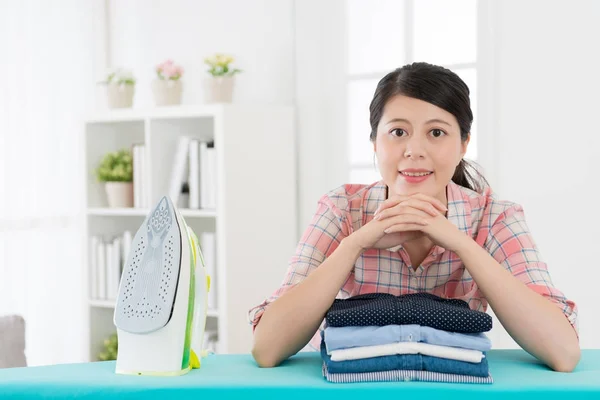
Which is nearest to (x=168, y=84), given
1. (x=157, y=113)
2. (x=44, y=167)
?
(x=157, y=113)

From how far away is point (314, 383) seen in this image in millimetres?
1140

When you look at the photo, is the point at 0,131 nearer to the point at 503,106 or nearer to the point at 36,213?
the point at 36,213

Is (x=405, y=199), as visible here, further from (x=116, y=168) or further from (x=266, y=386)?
(x=116, y=168)

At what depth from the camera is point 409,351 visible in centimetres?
113

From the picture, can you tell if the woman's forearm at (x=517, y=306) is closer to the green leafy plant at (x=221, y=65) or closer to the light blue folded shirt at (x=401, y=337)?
the light blue folded shirt at (x=401, y=337)

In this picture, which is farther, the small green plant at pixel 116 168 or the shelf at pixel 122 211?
the small green plant at pixel 116 168

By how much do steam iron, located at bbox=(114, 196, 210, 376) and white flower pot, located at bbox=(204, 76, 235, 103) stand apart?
2.12 metres

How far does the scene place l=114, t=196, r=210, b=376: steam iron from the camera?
1182 mm

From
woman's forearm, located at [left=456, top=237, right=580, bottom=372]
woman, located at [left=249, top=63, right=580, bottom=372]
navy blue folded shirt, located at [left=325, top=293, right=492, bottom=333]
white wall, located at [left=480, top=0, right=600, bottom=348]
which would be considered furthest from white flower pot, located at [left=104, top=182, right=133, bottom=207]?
navy blue folded shirt, located at [left=325, top=293, right=492, bottom=333]

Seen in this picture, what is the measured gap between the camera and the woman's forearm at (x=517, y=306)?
1.35 m

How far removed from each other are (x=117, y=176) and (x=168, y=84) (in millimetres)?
486

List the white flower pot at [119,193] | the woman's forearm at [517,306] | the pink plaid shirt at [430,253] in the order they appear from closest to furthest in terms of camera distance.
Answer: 1. the woman's forearm at [517,306]
2. the pink plaid shirt at [430,253]
3. the white flower pot at [119,193]

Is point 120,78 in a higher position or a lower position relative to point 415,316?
higher

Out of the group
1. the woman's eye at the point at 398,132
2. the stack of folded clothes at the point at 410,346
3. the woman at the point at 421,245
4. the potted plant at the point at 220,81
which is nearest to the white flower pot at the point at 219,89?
the potted plant at the point at 220,81
